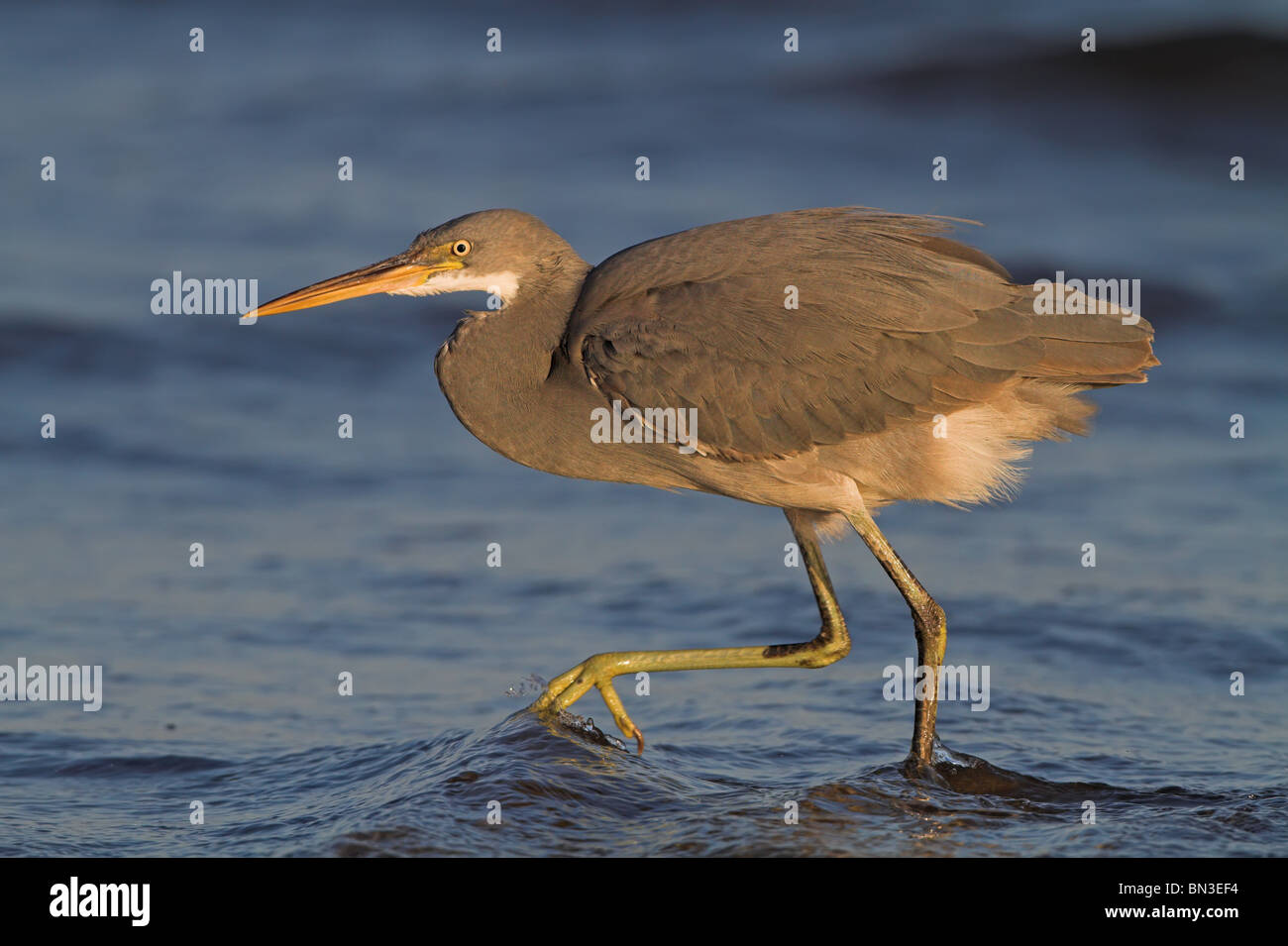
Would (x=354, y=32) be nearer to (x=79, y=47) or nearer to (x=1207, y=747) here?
(x=79, y=47)

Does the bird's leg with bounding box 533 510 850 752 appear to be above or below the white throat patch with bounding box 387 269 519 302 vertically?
below

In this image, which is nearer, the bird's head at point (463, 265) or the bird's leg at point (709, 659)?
the bird's head at point (463, 265)

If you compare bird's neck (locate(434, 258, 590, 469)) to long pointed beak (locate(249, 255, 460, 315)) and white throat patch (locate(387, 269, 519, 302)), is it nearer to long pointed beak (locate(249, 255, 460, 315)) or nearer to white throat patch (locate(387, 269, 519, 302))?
white throat patch (locate(387, 269, 519, 302))

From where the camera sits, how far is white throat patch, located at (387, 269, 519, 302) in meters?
6.49

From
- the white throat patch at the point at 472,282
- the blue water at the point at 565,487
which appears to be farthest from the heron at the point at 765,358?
the blue water at the point at 565,487

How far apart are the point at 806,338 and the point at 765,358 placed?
0.63ft

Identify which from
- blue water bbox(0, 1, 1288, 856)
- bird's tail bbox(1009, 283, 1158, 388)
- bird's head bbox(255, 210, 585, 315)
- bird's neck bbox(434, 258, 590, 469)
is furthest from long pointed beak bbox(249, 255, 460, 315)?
bird's tail bbox(1009, 283, 1158, 388)

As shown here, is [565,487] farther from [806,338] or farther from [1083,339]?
[1083,339]

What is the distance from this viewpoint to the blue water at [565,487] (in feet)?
20.4

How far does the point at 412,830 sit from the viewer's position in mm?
5488

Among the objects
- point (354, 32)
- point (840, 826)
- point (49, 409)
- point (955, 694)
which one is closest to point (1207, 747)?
point (955, 694)

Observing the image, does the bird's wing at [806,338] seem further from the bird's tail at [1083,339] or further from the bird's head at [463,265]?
the bird's head at [463,265]

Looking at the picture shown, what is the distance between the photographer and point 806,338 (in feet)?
20.6

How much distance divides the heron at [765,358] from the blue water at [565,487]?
84cm
